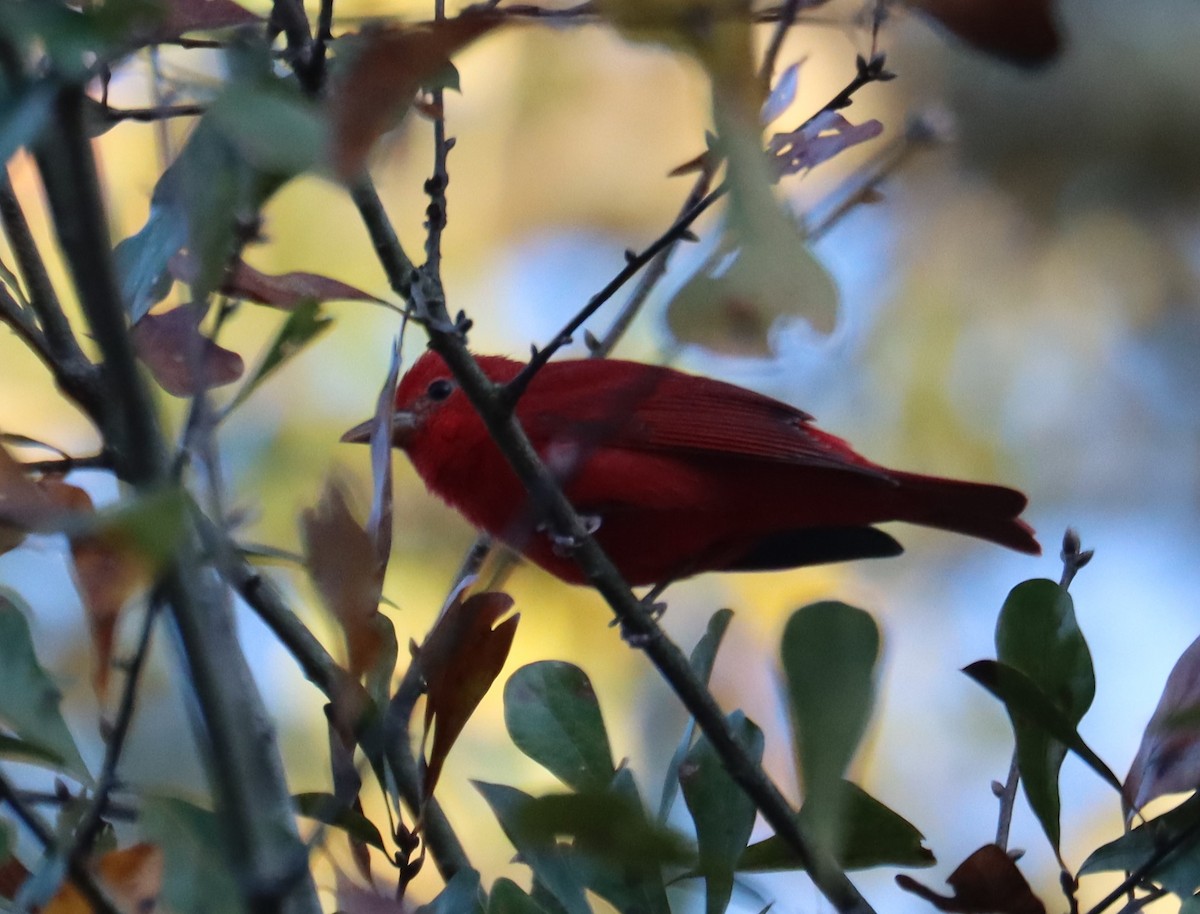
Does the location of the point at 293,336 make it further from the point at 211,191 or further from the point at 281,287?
the point at 281,287

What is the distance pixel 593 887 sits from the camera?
1.81 m

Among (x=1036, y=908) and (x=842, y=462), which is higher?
(x=842, y=462)

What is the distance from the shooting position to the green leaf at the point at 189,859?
1307mm

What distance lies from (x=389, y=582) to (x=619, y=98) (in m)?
3.15

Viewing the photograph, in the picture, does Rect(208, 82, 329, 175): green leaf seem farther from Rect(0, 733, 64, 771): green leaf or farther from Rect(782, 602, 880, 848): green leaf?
Rect(0, 733, 64, 771): green leaf

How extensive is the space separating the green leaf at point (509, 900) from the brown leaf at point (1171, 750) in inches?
29.1

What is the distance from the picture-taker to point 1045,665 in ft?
5.76

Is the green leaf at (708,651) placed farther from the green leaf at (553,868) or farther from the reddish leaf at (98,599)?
the reddish leaf at (98,599)

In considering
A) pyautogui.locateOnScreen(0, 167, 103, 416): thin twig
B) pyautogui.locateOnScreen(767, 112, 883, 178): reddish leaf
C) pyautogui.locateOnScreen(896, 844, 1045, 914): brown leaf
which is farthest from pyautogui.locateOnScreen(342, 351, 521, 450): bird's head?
pyautogui.locateOnScreen(896, 844, 1045, 914): brown leaf

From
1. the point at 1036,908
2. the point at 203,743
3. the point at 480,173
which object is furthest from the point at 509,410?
the point at 480,173

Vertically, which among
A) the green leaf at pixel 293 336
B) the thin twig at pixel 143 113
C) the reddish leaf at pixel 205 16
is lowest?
the green leaf at pixel 293 336

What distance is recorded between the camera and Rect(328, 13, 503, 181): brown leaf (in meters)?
0.96

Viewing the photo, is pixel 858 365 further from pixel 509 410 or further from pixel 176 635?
pixel 176 635

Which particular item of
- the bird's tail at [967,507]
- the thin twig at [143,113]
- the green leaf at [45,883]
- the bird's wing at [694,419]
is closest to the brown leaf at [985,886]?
the green leaf at [45,883]
